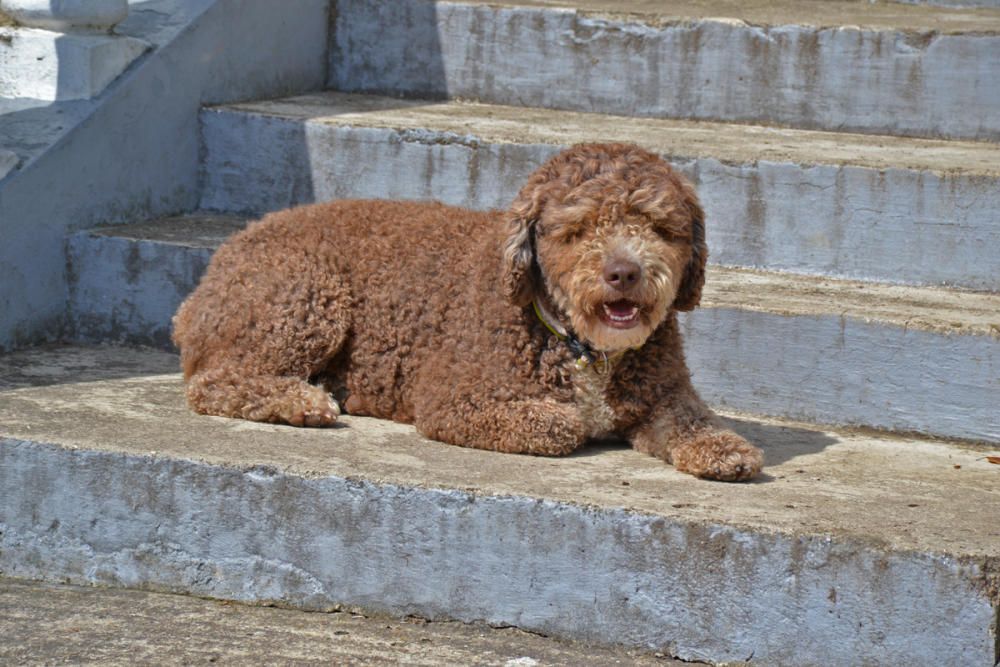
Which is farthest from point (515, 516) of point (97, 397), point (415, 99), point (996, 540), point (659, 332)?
point (415, 99)

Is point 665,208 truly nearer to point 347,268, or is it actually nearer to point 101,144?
point 347,268

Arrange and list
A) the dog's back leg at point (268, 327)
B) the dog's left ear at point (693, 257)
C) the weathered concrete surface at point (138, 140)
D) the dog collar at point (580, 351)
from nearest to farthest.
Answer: the dog's left ear at point (693, 257)
the dog collar at point (580, 351)
the dog's back leg at point (268, 327)
the weathered concrete surface at point (138, 140)

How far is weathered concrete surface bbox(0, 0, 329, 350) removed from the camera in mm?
5965

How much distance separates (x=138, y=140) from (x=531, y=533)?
3145mm

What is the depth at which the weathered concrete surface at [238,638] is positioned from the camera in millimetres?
4078

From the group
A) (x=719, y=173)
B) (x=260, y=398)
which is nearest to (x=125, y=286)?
(x=260, y=398)

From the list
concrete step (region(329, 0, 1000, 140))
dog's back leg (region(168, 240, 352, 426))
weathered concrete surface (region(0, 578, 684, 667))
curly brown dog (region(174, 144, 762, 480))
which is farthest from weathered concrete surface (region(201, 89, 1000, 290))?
weathered concrete surface (region(0, 578, 684, 667))

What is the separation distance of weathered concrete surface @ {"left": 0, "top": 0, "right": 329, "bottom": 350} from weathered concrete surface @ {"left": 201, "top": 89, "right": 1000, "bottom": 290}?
20cm

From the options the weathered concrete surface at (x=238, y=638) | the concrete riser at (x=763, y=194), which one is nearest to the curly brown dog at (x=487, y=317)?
the weathered concrete surface at (x=238, y=638)

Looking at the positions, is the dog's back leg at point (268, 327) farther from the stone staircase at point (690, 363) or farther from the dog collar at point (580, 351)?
the dog collar at point (580, 351)

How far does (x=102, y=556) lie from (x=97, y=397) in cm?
80

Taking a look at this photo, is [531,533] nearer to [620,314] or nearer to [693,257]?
[620,314]

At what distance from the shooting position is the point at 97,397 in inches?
207

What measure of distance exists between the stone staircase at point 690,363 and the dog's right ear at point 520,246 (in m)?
0.55
